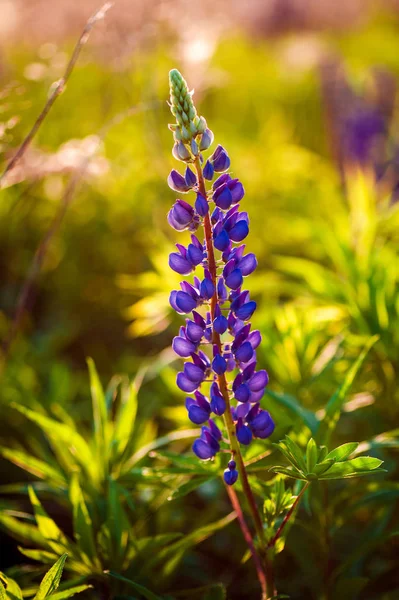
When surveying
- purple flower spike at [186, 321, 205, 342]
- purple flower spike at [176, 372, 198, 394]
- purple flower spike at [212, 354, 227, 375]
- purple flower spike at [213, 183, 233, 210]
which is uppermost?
purple flower spike at [213, 183, 233, 210]

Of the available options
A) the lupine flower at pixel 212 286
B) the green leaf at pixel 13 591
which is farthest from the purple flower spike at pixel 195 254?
the green leaf at pixel 13 591

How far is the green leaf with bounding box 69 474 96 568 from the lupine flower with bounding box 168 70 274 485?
1.35 feet

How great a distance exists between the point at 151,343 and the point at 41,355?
0.60 metres

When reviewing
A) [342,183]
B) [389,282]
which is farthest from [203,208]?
[342,183]

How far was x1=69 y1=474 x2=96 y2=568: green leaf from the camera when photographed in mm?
1277

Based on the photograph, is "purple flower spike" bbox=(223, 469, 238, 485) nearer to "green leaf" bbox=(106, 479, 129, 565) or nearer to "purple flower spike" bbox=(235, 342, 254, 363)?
"purple flower spike" bbox=(235, 342, 254, 363)

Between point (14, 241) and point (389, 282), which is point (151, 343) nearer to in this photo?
point (14, 241)

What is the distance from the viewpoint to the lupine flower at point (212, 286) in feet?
3.16

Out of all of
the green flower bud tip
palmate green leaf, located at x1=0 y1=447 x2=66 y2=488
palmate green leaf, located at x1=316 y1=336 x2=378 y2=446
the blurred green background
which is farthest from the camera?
the blurred green background

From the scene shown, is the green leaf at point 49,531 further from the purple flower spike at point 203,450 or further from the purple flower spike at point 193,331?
the purple flower spike at point 193,331

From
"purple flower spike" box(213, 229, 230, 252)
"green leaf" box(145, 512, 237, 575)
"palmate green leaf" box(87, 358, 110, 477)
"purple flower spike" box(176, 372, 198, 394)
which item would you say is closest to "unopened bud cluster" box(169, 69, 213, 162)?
"purple flower spike" box(213, 229, 230, 252)

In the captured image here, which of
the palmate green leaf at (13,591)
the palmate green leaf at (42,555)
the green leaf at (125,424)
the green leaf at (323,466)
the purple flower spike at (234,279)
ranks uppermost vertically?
the purple flower spike at (234,279)

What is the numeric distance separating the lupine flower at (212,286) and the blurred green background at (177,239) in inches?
12.0

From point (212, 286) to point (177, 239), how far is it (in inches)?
67.1
